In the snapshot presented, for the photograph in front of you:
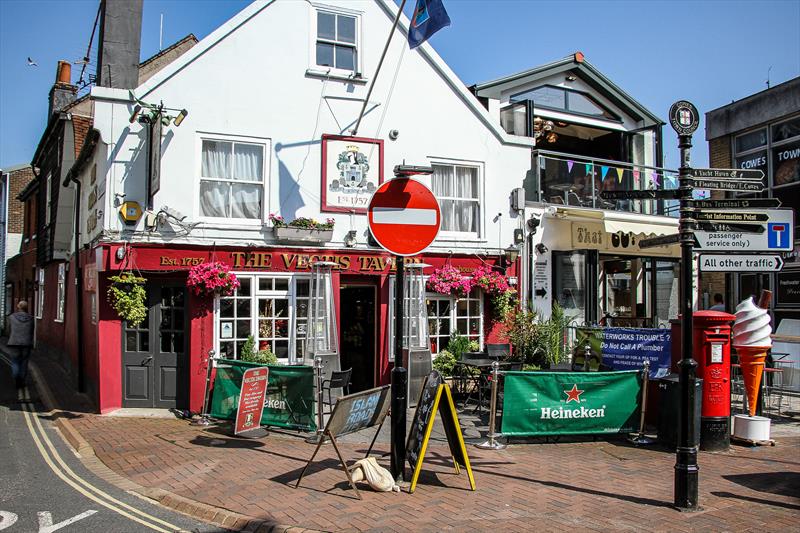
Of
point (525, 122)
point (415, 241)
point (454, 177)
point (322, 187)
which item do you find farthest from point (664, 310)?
point (415, 241)

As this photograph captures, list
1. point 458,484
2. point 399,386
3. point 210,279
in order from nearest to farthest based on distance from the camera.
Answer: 1. point 399,386
2. point 458,484
3. point 210,279

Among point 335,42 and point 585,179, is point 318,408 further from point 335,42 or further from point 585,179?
point 585,179

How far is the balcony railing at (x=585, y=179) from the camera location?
15.1 metres

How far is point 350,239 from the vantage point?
493 inches

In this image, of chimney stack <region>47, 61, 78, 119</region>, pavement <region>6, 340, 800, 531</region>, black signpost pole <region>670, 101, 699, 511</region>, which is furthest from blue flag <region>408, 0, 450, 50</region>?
chimney stack <region>47, 61, 78, 119</region>

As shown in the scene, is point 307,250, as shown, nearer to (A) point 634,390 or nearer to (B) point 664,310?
(A) point 634,390

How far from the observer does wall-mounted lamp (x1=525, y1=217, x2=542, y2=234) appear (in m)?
14.2

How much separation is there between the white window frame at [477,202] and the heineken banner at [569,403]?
501cm

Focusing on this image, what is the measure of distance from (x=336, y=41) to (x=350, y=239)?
3983 millimetres

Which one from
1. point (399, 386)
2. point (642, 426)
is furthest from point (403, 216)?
point (642, 426)

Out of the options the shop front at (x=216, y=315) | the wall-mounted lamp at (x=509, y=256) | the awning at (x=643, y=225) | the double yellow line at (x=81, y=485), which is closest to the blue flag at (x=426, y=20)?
the shop front at (x=216, y=315)

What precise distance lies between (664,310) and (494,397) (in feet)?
37.3

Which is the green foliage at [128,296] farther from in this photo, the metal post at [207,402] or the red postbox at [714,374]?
the red postbox at [714,374]

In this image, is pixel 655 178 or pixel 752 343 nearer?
pixel 752 343
